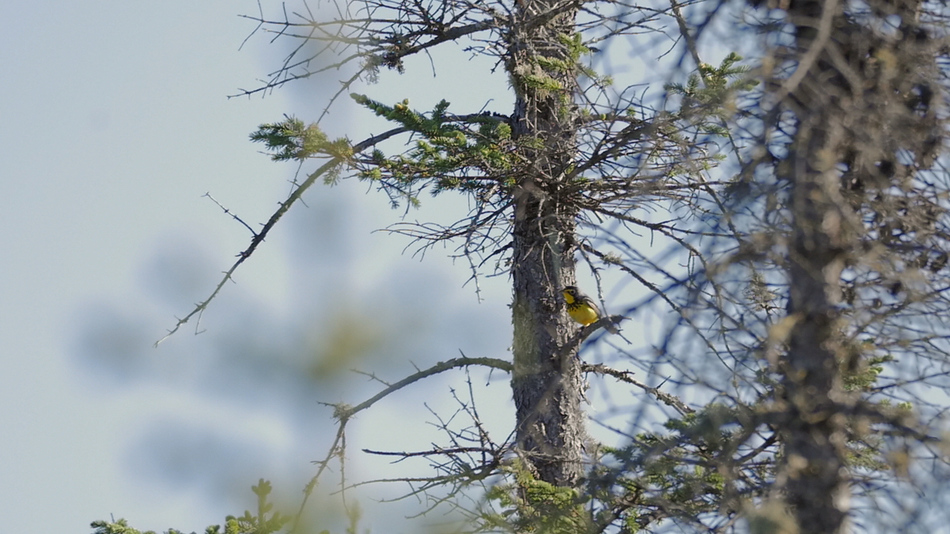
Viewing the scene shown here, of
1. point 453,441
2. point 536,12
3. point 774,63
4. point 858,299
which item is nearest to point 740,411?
point 858,299

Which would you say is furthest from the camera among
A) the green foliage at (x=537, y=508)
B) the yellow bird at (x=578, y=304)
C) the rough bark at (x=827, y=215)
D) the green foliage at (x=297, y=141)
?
the yellow bird at (x=578, y=304)

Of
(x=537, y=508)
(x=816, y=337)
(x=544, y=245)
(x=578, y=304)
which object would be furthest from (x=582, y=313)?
(x=816, y=337)

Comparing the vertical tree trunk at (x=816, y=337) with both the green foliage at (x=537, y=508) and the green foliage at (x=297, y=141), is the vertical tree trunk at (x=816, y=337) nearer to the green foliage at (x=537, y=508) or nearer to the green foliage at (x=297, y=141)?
the green foliage at (x=537, y=508)

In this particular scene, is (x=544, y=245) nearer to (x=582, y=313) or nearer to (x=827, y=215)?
(x=582, y=313)

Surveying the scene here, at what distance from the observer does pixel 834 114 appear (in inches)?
146

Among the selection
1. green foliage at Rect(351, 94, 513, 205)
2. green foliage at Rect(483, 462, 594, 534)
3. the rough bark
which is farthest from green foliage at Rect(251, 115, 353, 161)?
the rough bark

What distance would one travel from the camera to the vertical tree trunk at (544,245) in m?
7.60

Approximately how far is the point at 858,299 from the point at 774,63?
1.10 meters

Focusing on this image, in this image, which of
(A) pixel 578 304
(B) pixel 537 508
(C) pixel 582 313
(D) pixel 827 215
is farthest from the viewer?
(C) pixel 582 313

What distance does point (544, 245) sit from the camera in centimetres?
807

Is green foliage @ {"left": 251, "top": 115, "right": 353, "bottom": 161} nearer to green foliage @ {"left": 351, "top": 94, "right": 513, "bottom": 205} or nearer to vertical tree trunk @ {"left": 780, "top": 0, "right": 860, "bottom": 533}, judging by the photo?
green foliage @ {"left": 351, "top": 94, "right": 513, "bottom": 205}

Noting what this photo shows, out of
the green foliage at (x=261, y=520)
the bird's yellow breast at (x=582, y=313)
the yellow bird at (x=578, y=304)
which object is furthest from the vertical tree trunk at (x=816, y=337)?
the bird's yellow breast at (x=582, y=313)

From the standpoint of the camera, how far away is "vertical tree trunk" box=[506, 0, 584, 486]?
24.9 ft

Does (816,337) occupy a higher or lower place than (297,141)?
lower
